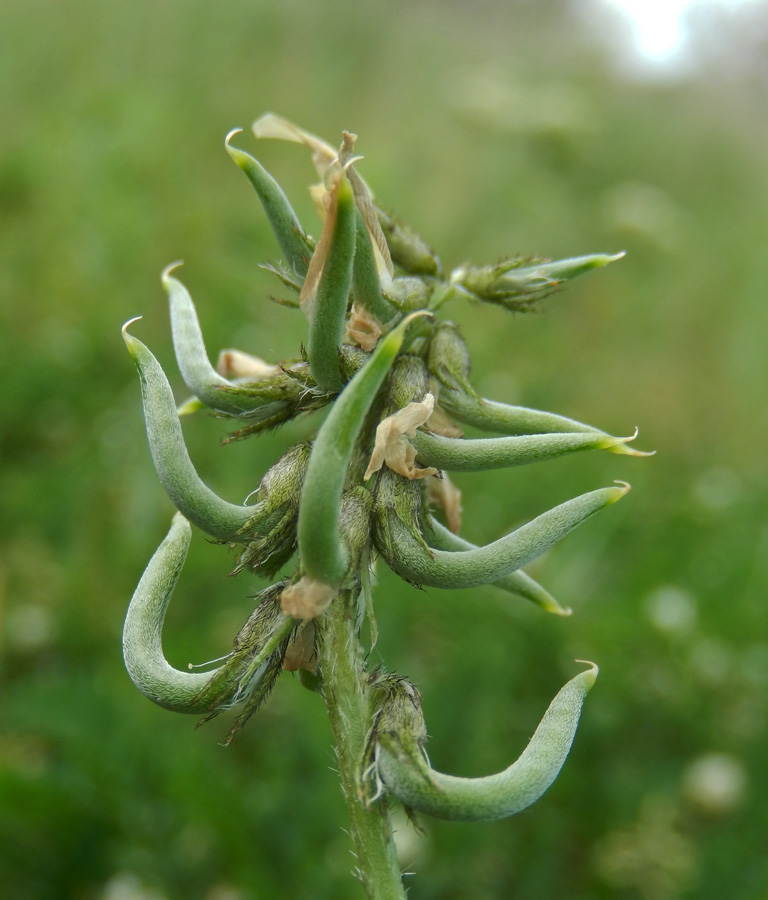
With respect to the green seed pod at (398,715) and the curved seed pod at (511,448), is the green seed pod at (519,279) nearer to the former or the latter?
the curved seed pod at (511,448)

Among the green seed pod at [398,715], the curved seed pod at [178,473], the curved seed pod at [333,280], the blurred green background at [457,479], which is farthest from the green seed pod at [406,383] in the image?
the blurred green background at [457,479]

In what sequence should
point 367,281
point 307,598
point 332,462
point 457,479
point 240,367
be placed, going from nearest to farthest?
point 332,462
point 307,598
point 367,281
point 240,367
point 457,479

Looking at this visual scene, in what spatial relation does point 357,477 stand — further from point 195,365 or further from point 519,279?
point 519,279

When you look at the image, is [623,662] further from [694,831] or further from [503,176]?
[503,176]

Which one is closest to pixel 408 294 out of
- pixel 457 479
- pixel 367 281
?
pixel 367 281

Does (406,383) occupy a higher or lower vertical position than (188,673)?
higher
